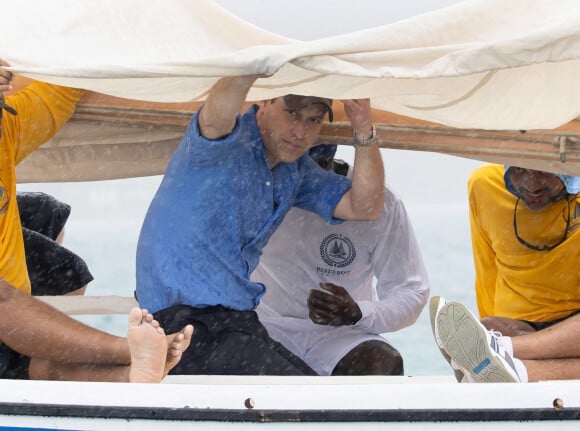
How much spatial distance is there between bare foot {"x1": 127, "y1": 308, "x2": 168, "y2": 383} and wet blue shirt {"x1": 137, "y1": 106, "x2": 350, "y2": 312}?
0.37m

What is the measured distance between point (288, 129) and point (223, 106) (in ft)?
1.15

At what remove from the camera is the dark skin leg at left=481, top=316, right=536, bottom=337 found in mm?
4562

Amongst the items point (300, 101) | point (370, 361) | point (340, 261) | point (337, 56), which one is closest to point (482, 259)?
point (340, 261)

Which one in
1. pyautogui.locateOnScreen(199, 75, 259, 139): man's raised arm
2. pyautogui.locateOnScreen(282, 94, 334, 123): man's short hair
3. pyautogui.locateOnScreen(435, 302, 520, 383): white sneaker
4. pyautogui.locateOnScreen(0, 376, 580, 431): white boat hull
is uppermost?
pyautogui.locateOnScreen(282, 94, 334, 123): man's short hair

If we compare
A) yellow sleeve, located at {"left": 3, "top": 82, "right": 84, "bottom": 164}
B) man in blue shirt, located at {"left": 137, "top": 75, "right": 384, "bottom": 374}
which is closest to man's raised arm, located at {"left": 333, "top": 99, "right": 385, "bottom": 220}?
man in blue shirt, located at {"left": 137, "top": 75, "right": 384, "bottom": 374}

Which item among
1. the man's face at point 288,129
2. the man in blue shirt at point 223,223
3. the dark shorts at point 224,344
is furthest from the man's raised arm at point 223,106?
the dark shorts at point 224,344

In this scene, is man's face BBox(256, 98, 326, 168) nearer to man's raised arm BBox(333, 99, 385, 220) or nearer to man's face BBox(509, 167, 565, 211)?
man's raised arm BBox(333, 99, 385, 220)

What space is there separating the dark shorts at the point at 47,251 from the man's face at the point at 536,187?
5.71 ft

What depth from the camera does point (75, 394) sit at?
10.3 feet

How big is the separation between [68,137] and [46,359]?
45.1 inches

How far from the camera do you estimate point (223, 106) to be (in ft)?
11.6

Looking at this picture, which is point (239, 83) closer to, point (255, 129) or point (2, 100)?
point (255, 129)

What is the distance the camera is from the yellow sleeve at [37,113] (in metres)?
4.01

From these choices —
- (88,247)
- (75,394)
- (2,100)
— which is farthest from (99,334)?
(88,247)
